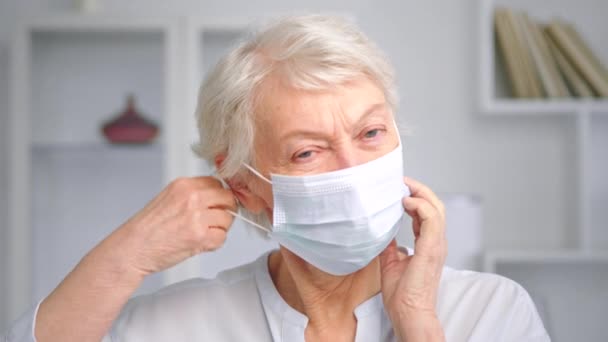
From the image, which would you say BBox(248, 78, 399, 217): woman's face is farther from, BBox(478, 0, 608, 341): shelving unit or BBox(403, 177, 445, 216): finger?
BBox(478, 0, 608, 341): shelving unit

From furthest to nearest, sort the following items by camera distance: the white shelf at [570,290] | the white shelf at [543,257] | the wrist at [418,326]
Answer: the white shelf at [570,290], the white shelf at [543,257], the wrist at [418,326]

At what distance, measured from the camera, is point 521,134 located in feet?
10.1

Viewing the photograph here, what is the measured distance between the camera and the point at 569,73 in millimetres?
2939

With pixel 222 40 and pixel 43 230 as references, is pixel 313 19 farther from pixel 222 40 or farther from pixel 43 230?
pixel 43 230

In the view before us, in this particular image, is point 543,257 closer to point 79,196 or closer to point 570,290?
point 570,290

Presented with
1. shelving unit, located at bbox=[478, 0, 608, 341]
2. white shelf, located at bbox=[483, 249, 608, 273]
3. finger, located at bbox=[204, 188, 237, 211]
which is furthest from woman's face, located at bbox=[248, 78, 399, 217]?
shelving unit, located at bbox=[478, 0, 608, 341]

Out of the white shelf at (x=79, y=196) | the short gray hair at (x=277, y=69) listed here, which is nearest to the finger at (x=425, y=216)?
the short gray hair at (x=277, y=69)

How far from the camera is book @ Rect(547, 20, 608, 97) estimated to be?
2883 millimetres

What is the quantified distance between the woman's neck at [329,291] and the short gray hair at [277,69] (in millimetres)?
240

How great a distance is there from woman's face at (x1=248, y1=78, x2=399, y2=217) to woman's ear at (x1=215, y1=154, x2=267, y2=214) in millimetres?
89

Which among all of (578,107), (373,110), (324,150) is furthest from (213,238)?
(578,107)

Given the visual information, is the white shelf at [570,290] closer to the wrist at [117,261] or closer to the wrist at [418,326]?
the wrist at [418,326]

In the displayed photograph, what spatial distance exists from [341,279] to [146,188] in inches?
66.7

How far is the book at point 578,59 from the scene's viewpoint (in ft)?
9.46
